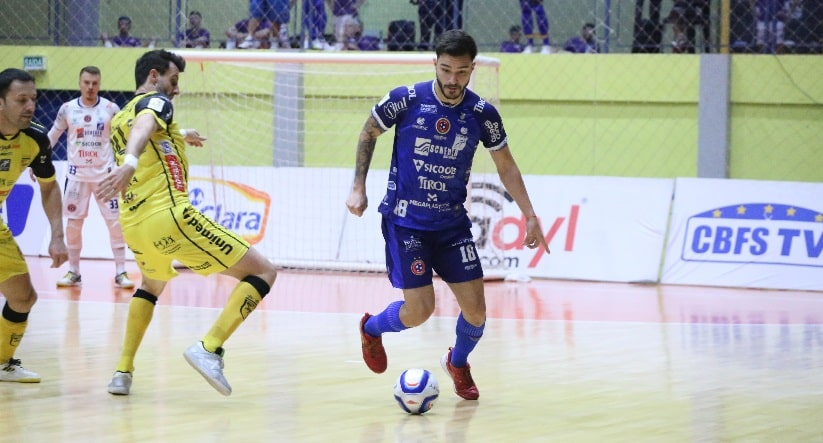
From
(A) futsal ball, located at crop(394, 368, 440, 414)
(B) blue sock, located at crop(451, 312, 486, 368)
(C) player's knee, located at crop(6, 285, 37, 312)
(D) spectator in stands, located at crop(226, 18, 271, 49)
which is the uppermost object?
(D) spectator in stands, located at crop(226, 18, 271, 49)

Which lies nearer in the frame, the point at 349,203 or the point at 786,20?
the point at 349,203

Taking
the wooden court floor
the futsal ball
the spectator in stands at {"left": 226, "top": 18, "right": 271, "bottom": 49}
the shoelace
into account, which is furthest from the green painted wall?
the futsal ball

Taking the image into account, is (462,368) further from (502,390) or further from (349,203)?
(349,203)

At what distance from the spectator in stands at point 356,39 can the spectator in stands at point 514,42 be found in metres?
2.04

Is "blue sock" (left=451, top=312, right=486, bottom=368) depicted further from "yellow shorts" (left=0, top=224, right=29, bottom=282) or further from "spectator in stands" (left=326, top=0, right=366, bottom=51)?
"spectator in stands" (left=326, top=0, right=366, bottom=51)

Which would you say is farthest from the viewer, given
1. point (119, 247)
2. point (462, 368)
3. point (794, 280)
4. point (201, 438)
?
point (794, 280)

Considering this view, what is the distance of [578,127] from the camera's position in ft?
58.1

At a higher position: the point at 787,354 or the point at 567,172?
the point at 567,172

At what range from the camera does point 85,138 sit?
13.1m

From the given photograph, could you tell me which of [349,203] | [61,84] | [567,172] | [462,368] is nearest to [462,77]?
[349,203]

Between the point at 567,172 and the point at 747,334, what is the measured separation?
7746mm

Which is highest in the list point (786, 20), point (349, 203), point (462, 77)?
point (786, 20)

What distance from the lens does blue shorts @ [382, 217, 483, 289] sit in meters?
6.57

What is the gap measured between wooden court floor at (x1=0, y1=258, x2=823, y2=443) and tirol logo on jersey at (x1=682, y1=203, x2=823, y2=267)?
1367 millimetres
